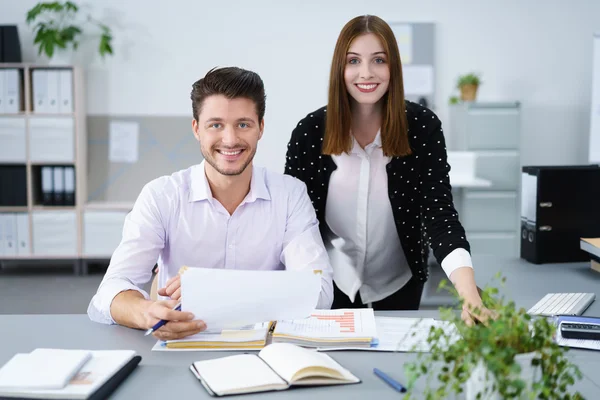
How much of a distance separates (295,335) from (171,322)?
26cm

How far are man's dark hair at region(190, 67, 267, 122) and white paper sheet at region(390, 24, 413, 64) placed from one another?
3485 millimetres

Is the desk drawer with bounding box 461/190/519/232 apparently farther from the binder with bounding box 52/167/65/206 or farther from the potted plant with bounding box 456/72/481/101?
the binder with bounding box 52/167/65/206

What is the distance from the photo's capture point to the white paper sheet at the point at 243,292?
4.05 feet

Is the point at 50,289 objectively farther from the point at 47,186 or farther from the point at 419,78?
the point at 419,78

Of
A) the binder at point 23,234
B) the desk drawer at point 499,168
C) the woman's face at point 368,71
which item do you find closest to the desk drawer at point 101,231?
the binder at point 23,234

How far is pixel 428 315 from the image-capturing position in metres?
1.52

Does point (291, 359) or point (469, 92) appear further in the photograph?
point (469, 92)

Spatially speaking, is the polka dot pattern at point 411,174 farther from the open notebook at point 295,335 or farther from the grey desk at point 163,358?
the open notebook at point 295,335

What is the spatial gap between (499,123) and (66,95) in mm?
3223

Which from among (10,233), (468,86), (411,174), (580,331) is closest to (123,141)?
(10,233)

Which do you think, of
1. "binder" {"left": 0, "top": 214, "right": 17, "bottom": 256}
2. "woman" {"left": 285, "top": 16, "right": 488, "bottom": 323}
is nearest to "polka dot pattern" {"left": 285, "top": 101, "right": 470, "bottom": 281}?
"woman" {"left": 285, "top": 16, "right": 488, "bottom": 323}

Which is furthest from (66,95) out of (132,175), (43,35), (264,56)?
(264,56)

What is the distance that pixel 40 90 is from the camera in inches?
181

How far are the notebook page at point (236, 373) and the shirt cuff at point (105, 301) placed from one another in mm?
362
